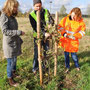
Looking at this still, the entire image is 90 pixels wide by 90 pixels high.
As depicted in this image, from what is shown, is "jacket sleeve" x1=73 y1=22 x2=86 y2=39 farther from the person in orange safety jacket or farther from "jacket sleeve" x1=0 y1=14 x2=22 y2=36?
"jacket sleeve" x1=0 y1=14 x2=22 y2=36

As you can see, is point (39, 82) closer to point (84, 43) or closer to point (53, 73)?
point (53, 73)

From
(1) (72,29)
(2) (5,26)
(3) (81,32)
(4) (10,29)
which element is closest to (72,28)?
(1) (72,29)

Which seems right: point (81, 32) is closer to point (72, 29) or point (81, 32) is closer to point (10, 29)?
point (72, 29)

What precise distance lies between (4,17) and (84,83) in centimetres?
247

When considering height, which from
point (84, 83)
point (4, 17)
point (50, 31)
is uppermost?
point (4, 17)

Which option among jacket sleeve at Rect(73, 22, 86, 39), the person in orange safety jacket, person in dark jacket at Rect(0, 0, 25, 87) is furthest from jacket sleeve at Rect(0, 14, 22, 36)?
jacket sleeve at Rect(73, 22, 86, 39)

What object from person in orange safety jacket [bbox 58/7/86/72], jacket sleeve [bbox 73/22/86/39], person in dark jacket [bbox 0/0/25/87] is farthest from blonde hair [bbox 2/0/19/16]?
jacket sleeve [bbox 73/22/86/39]

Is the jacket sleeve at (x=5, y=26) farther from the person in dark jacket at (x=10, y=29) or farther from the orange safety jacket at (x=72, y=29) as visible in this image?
the orange safety jacket at (x=72, y=29)

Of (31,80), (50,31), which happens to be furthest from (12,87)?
(50,31)

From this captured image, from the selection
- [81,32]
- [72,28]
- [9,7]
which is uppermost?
[9,7]

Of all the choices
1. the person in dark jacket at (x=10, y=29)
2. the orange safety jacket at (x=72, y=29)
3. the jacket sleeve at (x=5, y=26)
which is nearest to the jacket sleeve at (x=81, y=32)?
the orange safety jacket at (x=72, y=29)

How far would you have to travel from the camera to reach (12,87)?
2791 mm

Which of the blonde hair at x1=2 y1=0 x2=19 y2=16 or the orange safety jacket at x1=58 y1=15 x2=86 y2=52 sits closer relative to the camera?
the blonde hair at x1=2 y1=0 x2=19 y2=16

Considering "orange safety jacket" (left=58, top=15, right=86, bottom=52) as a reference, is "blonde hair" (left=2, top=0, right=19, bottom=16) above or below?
above
